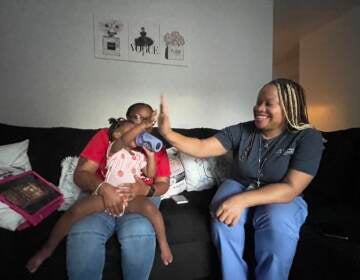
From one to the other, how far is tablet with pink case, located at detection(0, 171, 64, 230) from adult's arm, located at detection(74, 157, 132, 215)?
0.70 ft

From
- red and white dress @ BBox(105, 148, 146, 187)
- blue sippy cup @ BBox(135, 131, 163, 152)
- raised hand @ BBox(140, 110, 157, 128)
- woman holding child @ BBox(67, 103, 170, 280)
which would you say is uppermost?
raised hand @ BBox(140, 110, 157, 128)

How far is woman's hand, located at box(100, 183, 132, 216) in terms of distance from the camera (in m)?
1.09

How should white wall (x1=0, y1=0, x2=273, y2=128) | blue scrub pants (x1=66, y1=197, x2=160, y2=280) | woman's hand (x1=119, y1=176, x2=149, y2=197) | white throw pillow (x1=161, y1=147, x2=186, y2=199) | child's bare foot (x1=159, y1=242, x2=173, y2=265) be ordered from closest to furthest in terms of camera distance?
blue scrub pants (x1=66, y1=197, x2=160, y2=280) → child's bare foot (x1=159, y1=242, x2=173, y2=265) → woman's hand (x1=119, y1=176, x2=149, y2=197) → white throw pillow (x1=161, y1=147, x2=186, y2=199) → white wall (x1=0, y1=0, x2=273, y2=128)

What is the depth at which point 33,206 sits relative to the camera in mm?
1171

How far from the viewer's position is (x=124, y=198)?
1.12 metres

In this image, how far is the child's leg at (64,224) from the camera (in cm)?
99

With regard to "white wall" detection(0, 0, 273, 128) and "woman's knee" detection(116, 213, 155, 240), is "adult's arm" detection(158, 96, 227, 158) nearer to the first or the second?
"woman's knee" detection(116, 213, 155, 240)

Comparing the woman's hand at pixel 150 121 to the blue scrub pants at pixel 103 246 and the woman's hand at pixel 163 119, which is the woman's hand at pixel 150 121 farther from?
the blue scrub pants at pixel 103 246

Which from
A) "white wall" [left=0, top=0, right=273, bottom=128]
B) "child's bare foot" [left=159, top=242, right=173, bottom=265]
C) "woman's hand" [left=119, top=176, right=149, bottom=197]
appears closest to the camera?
"child's bare foot" [left=159, top=242, right=173, bottom=265]

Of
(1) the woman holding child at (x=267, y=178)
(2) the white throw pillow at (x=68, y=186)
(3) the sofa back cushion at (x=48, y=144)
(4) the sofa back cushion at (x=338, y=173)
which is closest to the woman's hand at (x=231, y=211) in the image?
(1) the woman holding child at (x=267, y=178)

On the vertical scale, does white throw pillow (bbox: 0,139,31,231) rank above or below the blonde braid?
below

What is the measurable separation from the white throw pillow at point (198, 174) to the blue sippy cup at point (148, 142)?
1.69 feet

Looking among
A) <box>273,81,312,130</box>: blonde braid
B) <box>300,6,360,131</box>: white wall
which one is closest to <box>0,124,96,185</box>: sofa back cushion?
<box>273,81,312,130</box>: blonde braid

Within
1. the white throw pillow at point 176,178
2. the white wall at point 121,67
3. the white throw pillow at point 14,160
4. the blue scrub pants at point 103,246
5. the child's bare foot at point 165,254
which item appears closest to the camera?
the blue scrub pants at point 103,246
